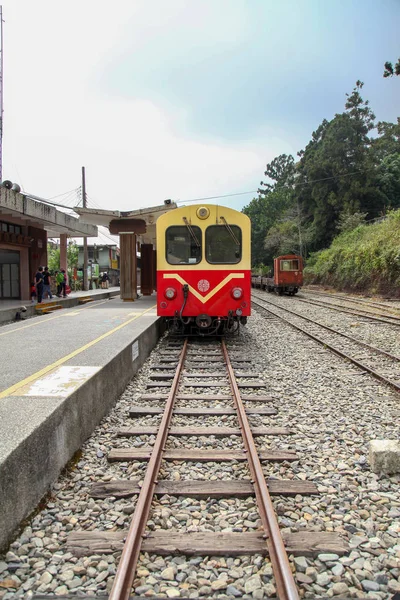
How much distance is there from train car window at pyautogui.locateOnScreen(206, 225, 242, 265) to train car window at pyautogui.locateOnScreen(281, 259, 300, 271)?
738 inches

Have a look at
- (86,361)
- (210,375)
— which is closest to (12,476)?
(86,361)

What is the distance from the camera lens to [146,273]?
2133cm

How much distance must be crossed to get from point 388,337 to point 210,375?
589 cm

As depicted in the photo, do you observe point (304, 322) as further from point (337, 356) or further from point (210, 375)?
point (210, 375)

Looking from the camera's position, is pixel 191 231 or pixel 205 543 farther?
pixel 191 231

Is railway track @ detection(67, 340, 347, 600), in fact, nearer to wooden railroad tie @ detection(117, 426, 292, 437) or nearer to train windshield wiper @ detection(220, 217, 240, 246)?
wooden railroad tie @ detection(117, 426, 292, 437)

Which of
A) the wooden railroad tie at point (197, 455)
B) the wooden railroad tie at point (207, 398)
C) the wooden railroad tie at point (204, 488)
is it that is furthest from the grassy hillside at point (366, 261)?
the wooden railroad tie at point (204, 488)

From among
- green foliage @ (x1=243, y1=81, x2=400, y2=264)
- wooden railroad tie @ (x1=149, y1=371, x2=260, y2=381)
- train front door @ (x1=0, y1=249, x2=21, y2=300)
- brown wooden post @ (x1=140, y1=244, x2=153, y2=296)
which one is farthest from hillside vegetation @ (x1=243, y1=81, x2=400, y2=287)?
wooden railroad tie @ (x1=149, y1=371, x2=260, y2=381)

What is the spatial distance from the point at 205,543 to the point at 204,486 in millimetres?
719

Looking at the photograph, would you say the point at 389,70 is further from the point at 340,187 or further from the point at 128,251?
the point at 340,187

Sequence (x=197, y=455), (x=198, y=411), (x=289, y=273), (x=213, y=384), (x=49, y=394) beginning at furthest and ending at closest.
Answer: (x=289, y=273)
(x=213, y=384)
(x=198, y=411)
(x=49, y=394)
(x=197, y=455)

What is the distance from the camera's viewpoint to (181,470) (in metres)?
3.78

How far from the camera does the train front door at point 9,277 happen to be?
20.6 meters

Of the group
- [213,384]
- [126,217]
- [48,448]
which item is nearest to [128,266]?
[126,217]
